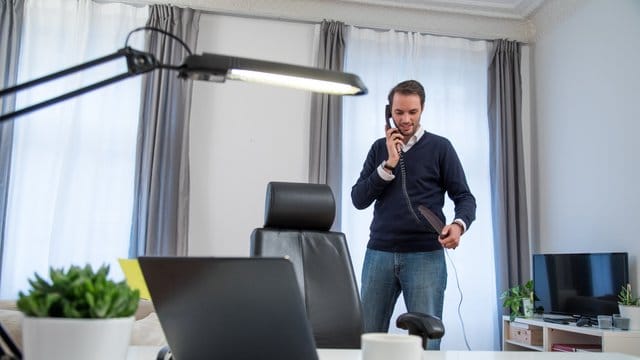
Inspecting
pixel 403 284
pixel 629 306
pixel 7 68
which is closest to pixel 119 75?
pixel 403 284

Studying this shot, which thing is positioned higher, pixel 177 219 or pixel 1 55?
pixel 1 55

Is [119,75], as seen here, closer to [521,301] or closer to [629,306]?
[629,306]

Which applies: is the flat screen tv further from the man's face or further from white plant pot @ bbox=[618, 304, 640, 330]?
the man's face

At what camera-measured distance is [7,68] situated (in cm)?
413

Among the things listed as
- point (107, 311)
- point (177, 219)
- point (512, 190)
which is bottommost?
point (107, 311)

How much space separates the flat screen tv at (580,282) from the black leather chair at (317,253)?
7.31 feet

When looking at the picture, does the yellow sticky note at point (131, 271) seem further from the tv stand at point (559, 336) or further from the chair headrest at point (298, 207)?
the tv stand at point (559, 336)

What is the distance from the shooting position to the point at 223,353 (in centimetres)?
100

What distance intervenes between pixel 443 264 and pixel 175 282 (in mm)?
1754

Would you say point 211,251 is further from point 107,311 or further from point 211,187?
point 107,311

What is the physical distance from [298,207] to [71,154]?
8.89ft

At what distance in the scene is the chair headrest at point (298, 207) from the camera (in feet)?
6.83

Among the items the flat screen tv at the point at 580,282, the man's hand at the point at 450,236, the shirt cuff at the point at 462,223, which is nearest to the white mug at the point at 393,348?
the man's hand at the point at 450,236

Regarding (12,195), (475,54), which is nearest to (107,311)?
(12,195)
